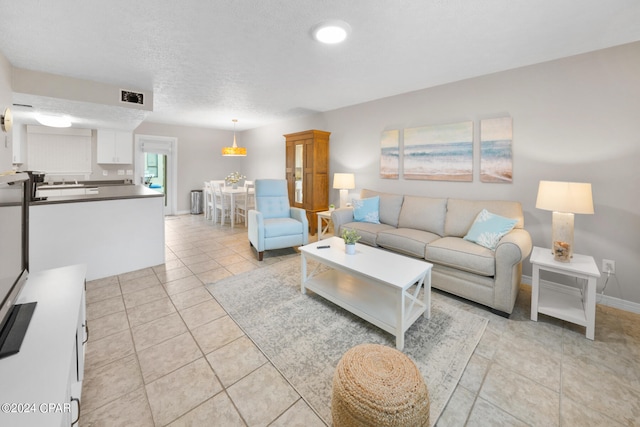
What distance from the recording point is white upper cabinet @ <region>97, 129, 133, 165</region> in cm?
561

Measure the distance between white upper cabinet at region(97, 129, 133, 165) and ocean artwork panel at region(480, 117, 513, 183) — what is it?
22.4ft

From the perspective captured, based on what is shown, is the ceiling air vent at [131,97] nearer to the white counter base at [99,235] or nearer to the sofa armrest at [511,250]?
the white counter base at [99,235]

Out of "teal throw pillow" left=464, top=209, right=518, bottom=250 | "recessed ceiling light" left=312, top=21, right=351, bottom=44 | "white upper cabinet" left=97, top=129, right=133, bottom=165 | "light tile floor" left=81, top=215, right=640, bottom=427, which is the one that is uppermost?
"recessed ceiling light" left=312, top=21, right=351, bottom=44

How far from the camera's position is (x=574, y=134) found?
2.59m

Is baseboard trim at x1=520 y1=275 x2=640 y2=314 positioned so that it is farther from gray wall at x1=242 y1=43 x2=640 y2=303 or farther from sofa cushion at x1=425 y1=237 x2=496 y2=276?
sofa cushion at x1=425 y1=237 x2=496 y2=276

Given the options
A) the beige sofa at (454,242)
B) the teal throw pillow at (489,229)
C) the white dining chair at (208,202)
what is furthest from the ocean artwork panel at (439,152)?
the white dining chair at (208,202)

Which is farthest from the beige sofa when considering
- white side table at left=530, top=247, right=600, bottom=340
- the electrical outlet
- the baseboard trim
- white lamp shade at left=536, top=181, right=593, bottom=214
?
the electrical outlet

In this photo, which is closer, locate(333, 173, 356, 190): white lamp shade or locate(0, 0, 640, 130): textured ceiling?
locate(0, 0, 640, 130): textured ceiling

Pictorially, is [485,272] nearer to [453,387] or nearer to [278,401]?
[453,387]

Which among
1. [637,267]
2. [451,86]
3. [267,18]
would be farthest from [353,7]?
[637,267]

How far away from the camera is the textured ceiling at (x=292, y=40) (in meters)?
1.91

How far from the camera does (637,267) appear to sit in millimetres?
2365

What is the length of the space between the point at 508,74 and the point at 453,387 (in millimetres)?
3210

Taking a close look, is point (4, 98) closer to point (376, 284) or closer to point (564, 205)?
point (376, 284)
